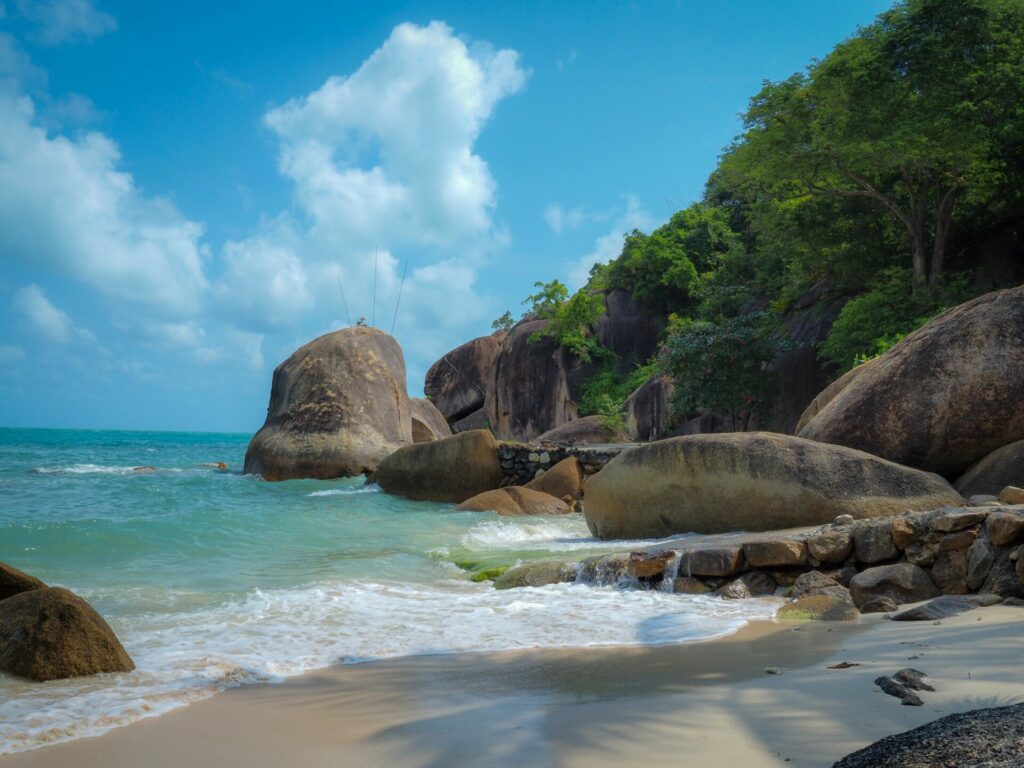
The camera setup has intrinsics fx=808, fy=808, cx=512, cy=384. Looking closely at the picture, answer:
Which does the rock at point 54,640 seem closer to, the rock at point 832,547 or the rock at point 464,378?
the rock at point 832,547

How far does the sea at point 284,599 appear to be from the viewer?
409 cm

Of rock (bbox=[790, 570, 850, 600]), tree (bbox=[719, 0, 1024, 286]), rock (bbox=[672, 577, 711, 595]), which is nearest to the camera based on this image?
rock (bbox=[790, 570, 850, 600])

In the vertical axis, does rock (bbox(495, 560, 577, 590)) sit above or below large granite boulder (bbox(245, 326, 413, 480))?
below

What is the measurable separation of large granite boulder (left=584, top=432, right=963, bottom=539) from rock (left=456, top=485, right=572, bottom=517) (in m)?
4.38

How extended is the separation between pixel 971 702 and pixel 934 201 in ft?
59.5

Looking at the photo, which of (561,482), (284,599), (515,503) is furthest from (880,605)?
(561,482)

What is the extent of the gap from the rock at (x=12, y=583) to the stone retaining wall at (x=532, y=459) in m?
11.9

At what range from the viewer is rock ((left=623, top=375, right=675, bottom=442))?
2519cm

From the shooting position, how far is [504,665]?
429 cm

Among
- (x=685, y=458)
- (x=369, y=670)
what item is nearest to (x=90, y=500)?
(x=685, y=458)

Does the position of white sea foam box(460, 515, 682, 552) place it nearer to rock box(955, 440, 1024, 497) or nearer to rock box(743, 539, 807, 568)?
rock box(743, 539, 807, 568)

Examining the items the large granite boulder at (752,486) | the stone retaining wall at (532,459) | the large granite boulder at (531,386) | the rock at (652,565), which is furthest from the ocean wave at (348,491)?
the large granite boulder at (531,386)

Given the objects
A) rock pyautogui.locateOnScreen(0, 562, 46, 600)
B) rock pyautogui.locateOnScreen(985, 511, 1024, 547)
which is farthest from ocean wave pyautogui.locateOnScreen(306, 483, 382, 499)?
rock pyautogui.locateOnScreen(985, 511, 1024, 547)

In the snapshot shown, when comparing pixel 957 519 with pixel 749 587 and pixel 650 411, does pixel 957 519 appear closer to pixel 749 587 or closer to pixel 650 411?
pixel 749 587
